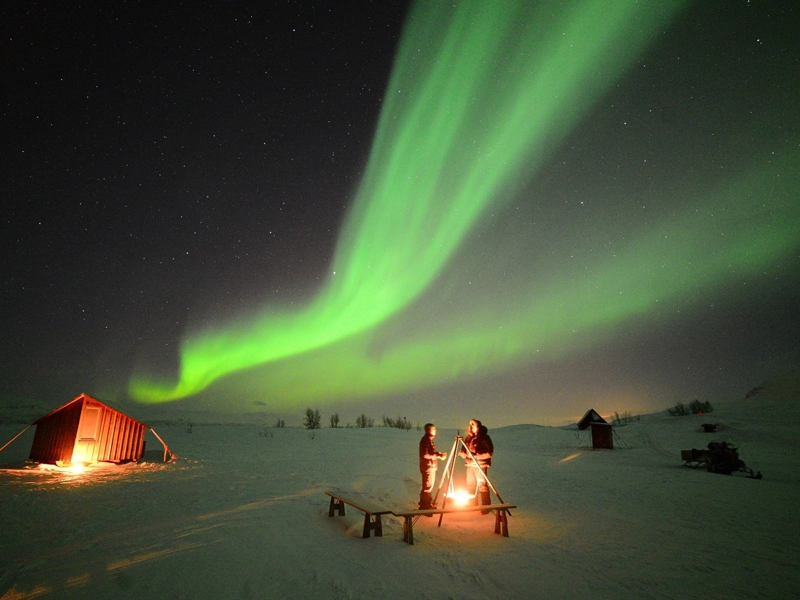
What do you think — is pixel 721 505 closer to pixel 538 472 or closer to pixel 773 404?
pixel 538 472

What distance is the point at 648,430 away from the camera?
34.4m

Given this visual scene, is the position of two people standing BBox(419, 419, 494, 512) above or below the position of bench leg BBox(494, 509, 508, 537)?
above

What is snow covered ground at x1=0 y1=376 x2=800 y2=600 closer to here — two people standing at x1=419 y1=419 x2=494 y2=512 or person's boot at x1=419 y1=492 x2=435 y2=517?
person's boot at x1=419 y1=492 x2=435 y2=517

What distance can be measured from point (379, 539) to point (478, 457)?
3.72 meters

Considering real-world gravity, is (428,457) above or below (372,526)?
above

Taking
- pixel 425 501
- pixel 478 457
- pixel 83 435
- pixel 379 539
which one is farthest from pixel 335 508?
pixel 83 435

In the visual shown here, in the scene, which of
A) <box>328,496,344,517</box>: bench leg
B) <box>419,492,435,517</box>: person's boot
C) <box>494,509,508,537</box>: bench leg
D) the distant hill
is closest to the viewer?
Answer: <box>494,509,508,537</box>: bench leg

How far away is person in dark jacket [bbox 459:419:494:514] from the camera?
1055 centimetres

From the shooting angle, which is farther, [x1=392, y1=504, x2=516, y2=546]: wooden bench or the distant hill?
the distant hill

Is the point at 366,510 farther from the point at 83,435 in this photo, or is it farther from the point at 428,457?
the point at 83,435

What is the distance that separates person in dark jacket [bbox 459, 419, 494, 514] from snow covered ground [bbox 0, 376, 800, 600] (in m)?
0.69

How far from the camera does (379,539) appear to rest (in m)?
8.09

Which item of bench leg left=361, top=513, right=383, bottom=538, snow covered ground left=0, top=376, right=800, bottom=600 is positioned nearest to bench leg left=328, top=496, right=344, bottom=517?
snow covered ground left=0, top=376, right=800, bottom=600

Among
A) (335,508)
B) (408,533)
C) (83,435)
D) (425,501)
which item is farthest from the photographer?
(83,435)
